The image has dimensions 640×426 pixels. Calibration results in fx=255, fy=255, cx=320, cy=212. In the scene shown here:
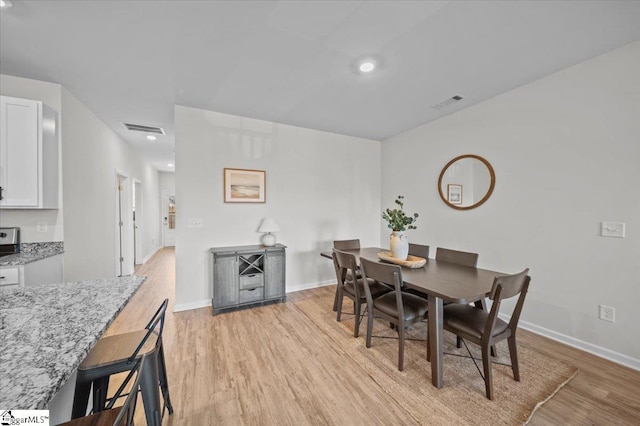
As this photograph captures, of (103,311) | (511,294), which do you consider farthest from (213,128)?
(511,294)

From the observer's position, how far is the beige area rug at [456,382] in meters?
1.65

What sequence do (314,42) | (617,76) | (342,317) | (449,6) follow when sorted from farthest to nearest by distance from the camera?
(342,317)
(617,76)
(314,42)
(449,6)

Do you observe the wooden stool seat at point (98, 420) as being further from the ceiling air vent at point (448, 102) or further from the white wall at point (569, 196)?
the ceiling air vent at point (448, 102)

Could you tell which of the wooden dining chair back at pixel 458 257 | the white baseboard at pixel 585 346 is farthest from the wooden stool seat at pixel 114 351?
the white baseboard at pixel 585 346

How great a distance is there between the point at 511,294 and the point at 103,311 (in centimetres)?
238

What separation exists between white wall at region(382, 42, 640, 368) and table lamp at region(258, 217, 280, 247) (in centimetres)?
257

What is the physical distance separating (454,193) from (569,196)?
1197 mm

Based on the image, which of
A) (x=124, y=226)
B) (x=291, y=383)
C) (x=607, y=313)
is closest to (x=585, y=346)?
(x=607, y=313)

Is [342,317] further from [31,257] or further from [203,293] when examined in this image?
[31,257]

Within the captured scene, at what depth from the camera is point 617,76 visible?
2207 mm

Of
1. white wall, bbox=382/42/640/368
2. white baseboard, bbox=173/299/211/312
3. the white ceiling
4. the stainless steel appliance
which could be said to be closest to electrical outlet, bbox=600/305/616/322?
white wall, bbox=382/42/640/368

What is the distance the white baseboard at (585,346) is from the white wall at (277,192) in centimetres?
256

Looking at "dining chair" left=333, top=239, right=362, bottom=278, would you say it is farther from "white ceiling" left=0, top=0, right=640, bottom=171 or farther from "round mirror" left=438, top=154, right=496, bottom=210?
"white ceiling" left=0, top=0, right=640, bottom=171

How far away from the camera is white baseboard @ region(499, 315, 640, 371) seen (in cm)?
214
